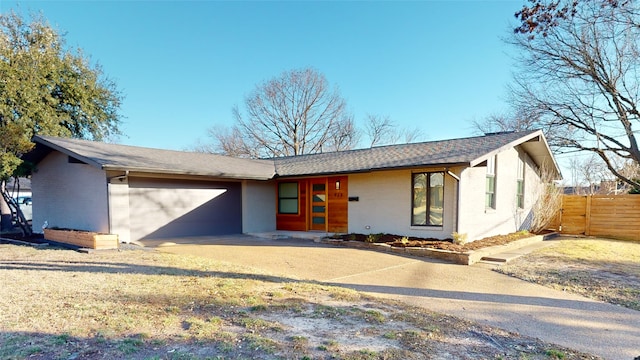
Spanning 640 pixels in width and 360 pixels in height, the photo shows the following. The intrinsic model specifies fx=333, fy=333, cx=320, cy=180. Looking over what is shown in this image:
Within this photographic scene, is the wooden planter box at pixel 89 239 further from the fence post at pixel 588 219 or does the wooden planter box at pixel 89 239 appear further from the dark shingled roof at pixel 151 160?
the fence post at pixel 588 219

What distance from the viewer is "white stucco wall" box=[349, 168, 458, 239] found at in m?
9.81

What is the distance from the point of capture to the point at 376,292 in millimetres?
5383

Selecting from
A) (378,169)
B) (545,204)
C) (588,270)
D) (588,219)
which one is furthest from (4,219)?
(588,219)

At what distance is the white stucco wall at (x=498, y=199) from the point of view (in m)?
9.87

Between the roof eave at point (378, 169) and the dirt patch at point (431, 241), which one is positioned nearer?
the dirt patch at point (431, 241)

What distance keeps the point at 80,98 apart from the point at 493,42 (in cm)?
1797

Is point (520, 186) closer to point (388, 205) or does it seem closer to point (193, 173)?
point (388, 205)

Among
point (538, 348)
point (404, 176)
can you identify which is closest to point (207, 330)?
point (538, 348)

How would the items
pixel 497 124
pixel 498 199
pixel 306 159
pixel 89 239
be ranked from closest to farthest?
pixel 89 239, pixel 498 199, pixel 306 159, pixel 497 124

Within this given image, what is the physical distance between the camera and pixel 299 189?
13438 mm

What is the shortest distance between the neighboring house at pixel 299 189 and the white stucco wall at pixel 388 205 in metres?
0.03

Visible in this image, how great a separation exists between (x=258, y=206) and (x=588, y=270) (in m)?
10.5

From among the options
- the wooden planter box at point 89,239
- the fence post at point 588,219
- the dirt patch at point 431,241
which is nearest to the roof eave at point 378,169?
the dirt patch at point 431,241

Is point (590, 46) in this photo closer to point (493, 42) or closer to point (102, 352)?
point (493, 42)
